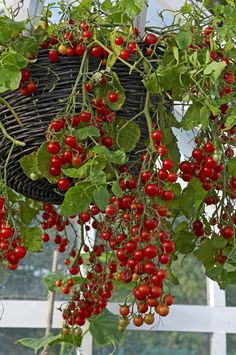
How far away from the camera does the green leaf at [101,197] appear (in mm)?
837

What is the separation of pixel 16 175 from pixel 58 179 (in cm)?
14

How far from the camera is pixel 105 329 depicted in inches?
72.8

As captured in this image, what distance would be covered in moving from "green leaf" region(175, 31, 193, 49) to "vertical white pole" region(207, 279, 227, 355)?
2.04m

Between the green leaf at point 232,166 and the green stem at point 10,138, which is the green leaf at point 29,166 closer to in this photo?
the green stem at point 10,138

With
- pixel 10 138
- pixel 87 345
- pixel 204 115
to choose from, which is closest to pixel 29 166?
pixel 10 138

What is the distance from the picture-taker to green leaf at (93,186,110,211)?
84cm

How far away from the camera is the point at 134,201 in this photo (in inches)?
34.5

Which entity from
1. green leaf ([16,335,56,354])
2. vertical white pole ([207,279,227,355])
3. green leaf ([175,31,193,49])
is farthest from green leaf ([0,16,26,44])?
vertical white pole ([207,279,227,355])

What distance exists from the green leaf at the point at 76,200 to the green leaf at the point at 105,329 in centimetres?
96

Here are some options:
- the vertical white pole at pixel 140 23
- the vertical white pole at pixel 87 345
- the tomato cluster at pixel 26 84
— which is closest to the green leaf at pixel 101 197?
the tomato cluster at pixel 26 84

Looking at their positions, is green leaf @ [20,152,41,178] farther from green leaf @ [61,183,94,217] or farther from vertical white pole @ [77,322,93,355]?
vertical white pole @ [77,322,93,355]

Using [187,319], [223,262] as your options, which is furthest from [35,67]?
[187,319]

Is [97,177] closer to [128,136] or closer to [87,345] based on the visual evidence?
[128,136]

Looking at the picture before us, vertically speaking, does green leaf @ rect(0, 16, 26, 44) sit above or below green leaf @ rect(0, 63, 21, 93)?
above
